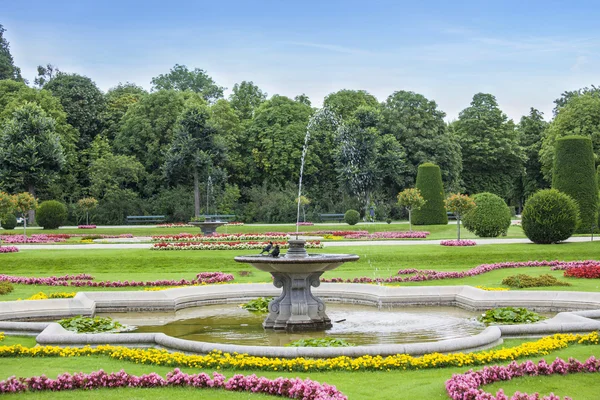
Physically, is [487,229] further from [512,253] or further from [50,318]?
[50,318]

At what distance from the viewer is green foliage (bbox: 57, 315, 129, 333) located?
1284 centimetres

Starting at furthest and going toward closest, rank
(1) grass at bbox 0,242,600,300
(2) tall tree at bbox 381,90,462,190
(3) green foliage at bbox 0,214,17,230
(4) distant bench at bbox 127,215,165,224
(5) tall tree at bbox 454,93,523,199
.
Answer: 1. (5) tall tree at bbox 454,93,523,199
2. (2) tall tree at bbox 381,90,462,190
3. (4) distant bench at bbox 127,215,165,224
4. (3) green foliage at bbox 0,214,17,230
5. (1) grass at bbox 0,242,600,300

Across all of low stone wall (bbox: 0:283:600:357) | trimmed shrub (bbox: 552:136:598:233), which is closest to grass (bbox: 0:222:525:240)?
trimmed shrub (bbox: 552:136:598:233)

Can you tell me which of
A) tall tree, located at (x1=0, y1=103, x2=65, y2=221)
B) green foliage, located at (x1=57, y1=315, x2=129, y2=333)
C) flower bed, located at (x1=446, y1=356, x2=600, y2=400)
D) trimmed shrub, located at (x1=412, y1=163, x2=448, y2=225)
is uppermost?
tall tree, located at (x1=0, y1=103, x2=65, y2=221)

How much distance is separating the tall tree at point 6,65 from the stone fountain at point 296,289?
6453 cm

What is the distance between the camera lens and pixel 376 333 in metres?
12.5

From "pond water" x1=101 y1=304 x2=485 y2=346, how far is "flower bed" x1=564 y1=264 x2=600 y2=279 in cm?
531

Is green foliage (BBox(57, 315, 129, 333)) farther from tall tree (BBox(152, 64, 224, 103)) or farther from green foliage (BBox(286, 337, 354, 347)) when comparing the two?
tall tree (BBox(152, 64, 224, 103))

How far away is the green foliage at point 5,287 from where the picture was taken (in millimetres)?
17047

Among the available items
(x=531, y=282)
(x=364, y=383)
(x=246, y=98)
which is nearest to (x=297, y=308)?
(x=364, y=383)

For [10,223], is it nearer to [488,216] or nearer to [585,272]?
[488,216]

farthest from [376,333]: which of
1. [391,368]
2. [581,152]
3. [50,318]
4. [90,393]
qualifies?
[581,152]

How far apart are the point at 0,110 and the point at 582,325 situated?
170 ft

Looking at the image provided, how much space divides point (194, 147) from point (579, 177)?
28482 mm
